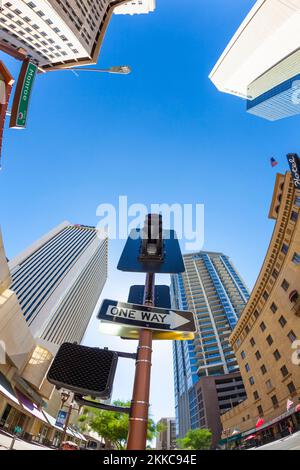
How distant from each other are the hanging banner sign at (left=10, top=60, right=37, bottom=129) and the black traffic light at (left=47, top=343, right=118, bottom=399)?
52.8 feet

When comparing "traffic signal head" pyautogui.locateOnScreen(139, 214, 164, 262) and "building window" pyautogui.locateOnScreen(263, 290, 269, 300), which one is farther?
"building window" pyautogui.locateOnScreen(263, 290, 269, 300)

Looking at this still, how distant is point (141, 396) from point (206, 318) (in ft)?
319

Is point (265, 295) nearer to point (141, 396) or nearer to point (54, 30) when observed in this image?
point (141, 396)

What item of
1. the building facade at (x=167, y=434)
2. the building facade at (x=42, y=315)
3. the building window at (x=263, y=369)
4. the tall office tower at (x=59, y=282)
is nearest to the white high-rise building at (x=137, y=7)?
the tall office tower at (x=59, y=282)

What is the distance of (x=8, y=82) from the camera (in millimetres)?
16141

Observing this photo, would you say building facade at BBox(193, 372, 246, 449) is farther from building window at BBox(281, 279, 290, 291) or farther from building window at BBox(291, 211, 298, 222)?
building window at BBox(291, 211, 298, 222)

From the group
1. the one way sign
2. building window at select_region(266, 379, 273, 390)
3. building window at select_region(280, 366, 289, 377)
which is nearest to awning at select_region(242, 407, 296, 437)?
building window at select_region(266, 379, 273, 390)

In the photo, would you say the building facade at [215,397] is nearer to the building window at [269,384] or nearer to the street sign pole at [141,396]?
the building window at [269,384]

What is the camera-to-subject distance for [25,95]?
15.3 meters

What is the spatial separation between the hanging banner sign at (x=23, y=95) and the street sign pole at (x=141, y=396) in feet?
53.9

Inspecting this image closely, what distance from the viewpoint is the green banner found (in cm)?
1474

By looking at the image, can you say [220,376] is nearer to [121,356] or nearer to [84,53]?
[121,356]

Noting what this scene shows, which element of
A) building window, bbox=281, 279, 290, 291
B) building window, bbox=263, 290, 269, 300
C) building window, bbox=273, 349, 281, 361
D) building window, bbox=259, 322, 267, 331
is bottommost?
building window, bbox=273, 349, 281, 361

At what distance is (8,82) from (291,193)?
116ft
